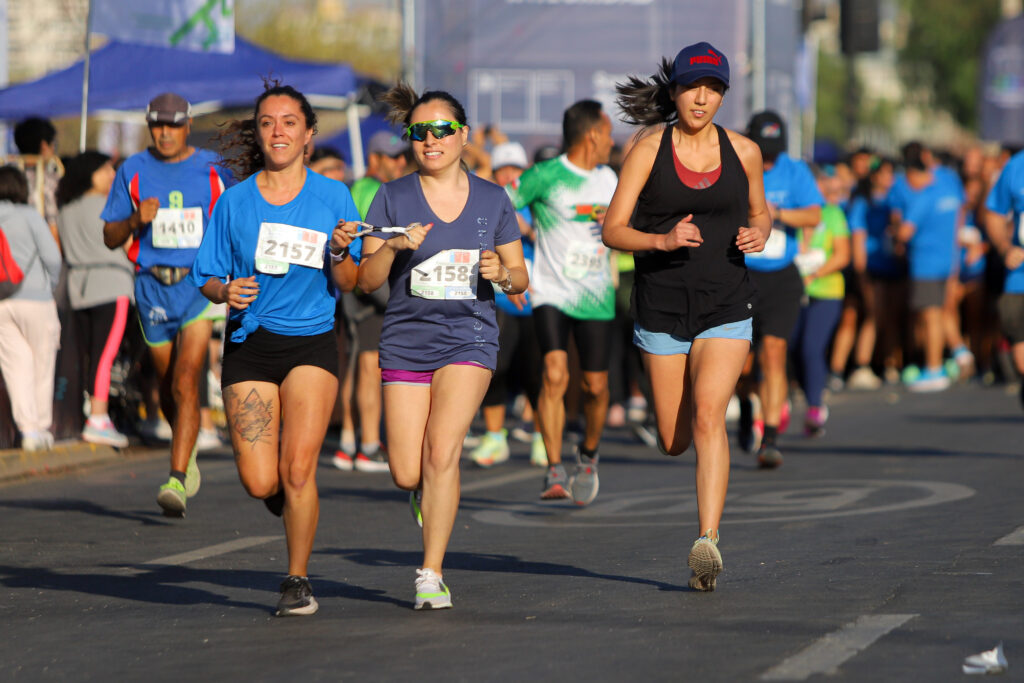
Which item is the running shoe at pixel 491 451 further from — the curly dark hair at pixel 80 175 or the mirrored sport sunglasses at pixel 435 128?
the mirrored sport sunglasses at pixel 435 128

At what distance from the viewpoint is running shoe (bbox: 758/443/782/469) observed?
1148 cm

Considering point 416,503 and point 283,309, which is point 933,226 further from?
point 283,309

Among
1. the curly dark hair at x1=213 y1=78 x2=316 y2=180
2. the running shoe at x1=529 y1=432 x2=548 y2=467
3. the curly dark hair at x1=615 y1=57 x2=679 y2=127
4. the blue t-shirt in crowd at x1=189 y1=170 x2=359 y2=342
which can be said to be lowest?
the running shoe at x1=529 y1=432 x2=548 y2=467

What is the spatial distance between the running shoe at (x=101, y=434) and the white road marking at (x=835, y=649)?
7.70 meters

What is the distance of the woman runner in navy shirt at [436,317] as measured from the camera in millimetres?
6676

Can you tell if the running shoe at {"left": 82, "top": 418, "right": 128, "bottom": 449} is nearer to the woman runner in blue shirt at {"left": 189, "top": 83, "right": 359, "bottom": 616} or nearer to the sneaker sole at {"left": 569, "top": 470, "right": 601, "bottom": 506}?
the sneaker sole at {"left": 569, "top": 470, "right": 601, "bottom": 506}

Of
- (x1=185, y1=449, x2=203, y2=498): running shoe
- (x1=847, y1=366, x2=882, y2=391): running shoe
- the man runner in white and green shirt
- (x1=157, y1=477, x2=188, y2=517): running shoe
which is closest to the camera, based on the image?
(x1=157, y1=477, x2=188, y2=517): running shoe

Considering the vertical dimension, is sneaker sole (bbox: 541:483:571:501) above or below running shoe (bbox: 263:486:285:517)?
below

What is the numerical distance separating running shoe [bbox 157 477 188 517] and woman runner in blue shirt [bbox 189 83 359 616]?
89.5 inches

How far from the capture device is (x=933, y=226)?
18766 mm

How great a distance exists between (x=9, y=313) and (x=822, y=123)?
7731 centimetres

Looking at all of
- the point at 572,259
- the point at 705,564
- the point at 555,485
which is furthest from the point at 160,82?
the point at 705,564

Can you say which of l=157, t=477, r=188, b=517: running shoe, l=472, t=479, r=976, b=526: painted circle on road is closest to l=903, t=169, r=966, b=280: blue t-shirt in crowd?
l=472, t=479, r=976, b=526: painted circle on road

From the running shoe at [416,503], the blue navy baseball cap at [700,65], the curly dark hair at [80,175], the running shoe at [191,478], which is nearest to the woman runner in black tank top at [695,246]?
the blue navy baseball cap at [700,65]
